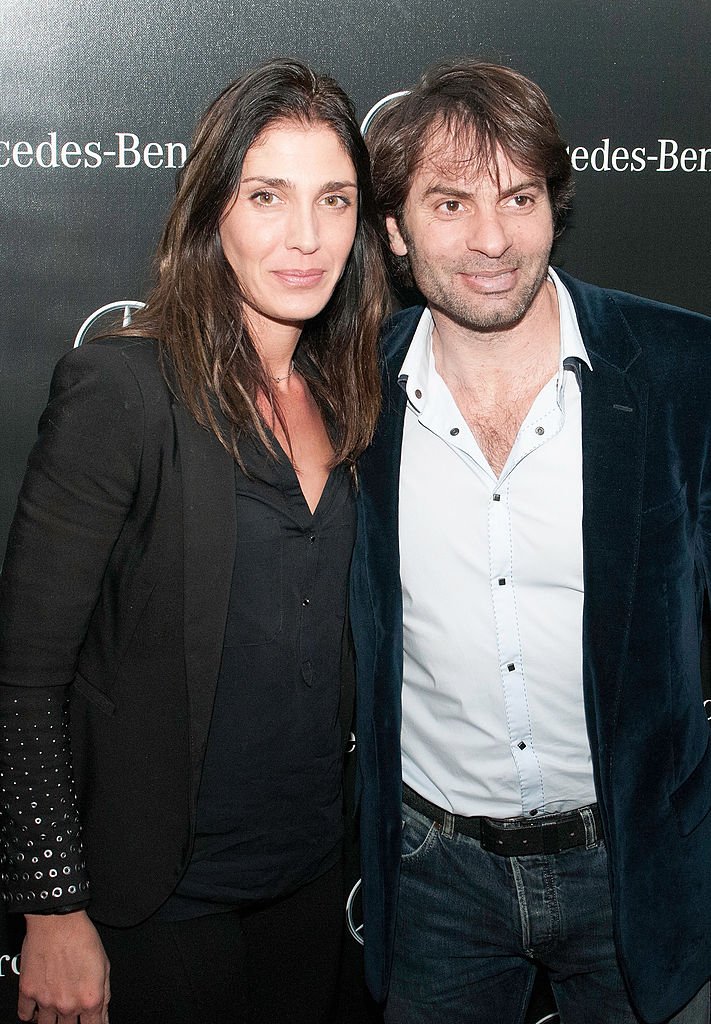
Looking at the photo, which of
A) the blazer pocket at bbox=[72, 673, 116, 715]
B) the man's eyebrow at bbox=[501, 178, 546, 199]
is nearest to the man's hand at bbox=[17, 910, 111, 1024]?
the blazer pocket at bbox=[72, 673, 116, 715]

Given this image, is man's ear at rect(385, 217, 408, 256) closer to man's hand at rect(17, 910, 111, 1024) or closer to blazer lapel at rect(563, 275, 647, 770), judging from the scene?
blazer lapel at rect(563, 275, 647, 770)

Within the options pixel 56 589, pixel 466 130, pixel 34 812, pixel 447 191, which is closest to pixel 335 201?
pixel 447 191

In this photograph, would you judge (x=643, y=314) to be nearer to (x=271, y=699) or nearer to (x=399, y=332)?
(x=399, y=332)

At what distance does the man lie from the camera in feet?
5.66

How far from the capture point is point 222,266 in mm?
1722

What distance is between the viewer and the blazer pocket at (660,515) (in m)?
1.70

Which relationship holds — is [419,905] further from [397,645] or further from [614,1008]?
[397,645]

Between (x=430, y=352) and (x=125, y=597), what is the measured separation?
0.83 metres

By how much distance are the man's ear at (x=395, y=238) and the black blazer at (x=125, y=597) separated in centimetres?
65

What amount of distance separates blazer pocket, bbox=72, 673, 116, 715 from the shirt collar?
0.78 meters

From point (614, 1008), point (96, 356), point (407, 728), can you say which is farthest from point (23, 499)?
point (614, 1008)

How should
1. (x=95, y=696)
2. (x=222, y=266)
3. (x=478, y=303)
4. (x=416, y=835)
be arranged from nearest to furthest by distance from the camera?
(x=95, y=696) → (x=222, y=266) → (x=478, y=303) → (x=416, y=835)

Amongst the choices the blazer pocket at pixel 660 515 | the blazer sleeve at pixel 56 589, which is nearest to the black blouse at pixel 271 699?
the blazer sleeve at pixel 56 589

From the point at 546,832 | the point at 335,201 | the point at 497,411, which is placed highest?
the point at 335,201
